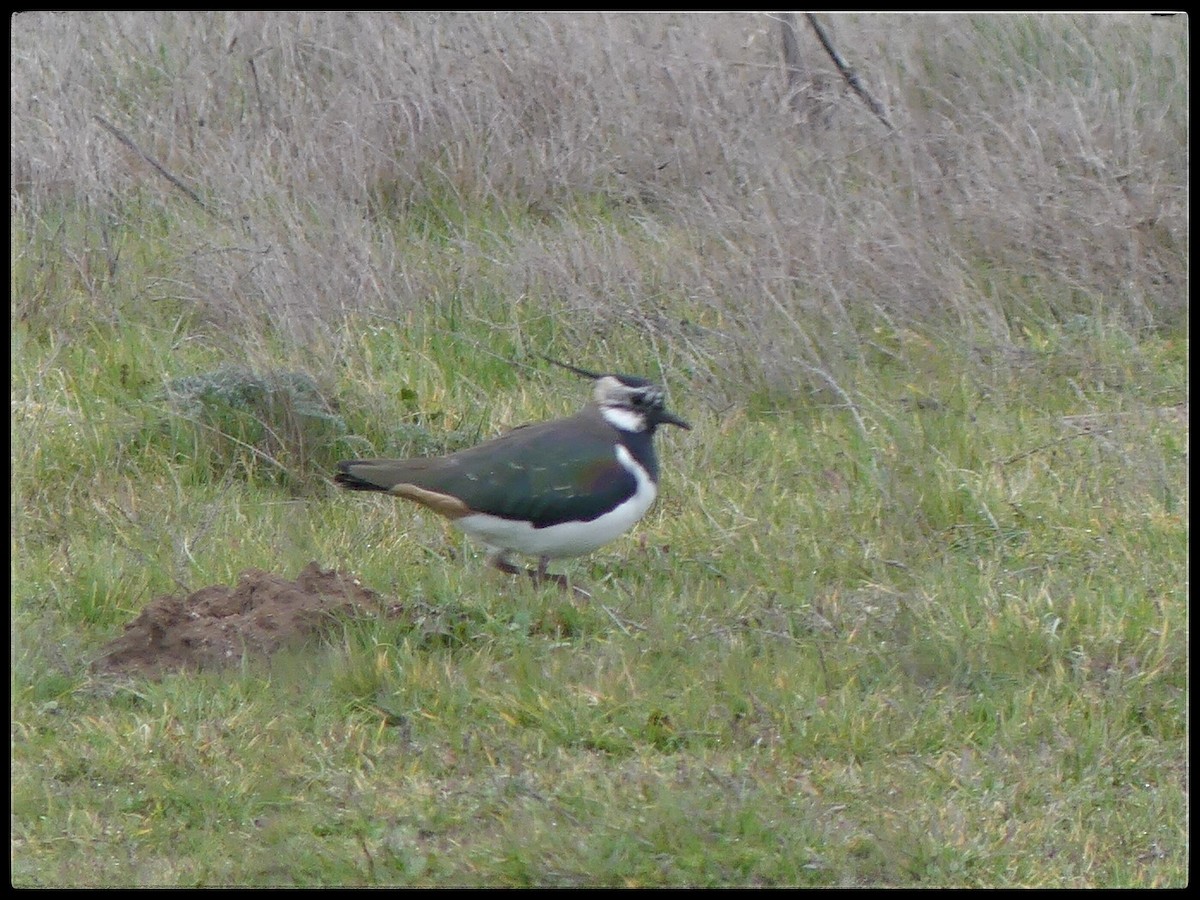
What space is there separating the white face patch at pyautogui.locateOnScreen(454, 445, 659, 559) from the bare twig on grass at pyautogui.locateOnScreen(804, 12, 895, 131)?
395 centimetres

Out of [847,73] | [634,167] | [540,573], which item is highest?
[847,73]

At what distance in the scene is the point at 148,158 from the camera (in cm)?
782

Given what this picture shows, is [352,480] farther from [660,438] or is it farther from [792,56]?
[792,56]

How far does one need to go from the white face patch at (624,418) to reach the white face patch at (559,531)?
27 cm

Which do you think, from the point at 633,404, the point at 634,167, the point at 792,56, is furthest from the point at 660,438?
the point at 792,56

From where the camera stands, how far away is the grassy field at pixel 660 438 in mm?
3738

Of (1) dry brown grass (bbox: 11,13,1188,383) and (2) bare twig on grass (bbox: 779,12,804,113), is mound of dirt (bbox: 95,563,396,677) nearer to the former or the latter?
(1) dry brown grass (bbox: 11,13,1188,383)

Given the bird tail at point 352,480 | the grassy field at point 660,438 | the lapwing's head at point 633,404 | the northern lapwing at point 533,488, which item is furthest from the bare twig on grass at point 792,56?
the bird tail at point 352,480

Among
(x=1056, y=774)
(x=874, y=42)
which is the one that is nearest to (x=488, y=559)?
(x=1056, y=774)

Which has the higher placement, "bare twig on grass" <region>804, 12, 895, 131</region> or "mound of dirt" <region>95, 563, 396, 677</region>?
"bare twig on grass" <region>804, 12, 895, 131</region>

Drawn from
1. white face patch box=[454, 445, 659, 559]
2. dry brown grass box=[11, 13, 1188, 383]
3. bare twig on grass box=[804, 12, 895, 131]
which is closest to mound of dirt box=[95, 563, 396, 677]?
white face patch box=[454, 445, 659, 559]

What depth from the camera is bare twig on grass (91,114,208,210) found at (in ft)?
25.2

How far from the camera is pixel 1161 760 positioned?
388 centimetres

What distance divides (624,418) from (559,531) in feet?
1.97
